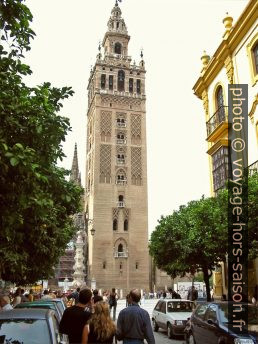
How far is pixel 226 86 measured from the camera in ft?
60.9

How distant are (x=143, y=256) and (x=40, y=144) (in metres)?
49.7

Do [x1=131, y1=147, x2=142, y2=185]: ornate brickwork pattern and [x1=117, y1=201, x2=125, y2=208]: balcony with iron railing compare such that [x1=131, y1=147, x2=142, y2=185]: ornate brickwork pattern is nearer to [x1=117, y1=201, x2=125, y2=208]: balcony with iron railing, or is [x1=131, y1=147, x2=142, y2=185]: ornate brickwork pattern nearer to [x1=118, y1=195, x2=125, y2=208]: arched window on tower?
[x1=118, y1=195, x2=125, y2=208]: arched window on tower

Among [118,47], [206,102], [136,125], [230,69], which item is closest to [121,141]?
[136,125]

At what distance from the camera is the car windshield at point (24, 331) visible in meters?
5.54

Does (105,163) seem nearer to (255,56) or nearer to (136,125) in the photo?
(136,125)

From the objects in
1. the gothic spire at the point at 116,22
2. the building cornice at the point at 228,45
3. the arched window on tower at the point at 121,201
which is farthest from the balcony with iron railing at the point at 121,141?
the building cornice at the point at 228,45

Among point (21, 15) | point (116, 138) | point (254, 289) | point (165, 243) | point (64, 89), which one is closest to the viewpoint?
point (21, 15)

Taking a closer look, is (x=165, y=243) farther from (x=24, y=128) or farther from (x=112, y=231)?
(x=112, y=231)

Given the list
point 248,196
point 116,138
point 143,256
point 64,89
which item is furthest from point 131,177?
point 64,89

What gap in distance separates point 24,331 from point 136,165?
52.9 meters

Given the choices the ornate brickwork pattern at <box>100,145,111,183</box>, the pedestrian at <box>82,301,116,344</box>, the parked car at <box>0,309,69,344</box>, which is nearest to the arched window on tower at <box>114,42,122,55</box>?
the ornate brickwork pattern at <box>100,145,111,183</box>

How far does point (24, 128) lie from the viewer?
20.3 feet

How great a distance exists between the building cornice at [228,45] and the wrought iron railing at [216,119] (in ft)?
7.61

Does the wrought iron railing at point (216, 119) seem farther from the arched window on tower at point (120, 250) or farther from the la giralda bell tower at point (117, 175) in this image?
the arched window on tower at point (120, 250)
